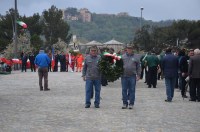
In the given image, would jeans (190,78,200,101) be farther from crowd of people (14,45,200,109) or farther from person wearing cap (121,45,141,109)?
person wearing cap (121,45,141,109)

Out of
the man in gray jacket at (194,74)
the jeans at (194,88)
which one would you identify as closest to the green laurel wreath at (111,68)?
the man in gray jacket at (194,74)

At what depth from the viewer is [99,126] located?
11070 mm

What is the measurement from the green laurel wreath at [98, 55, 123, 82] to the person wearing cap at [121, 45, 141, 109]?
18cm

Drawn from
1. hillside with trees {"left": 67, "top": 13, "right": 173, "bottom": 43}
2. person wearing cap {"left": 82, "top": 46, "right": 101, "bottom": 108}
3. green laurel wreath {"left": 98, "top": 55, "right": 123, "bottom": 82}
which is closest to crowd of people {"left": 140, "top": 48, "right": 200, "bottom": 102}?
green laurel wreath {"left": 98, "top": 55, "right": 123, "bottom": 82}

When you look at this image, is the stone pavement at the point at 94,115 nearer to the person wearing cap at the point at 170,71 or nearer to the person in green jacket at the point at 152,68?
the person wearing cap at the point at 170,71

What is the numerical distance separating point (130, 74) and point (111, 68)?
653 mm

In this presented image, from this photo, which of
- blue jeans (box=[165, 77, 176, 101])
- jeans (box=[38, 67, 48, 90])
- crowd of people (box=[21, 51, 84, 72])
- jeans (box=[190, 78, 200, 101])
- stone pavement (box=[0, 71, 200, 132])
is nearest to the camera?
stone pavement (box=[0, 71, 200, 132])

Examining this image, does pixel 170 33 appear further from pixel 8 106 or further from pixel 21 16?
pixel 8 106

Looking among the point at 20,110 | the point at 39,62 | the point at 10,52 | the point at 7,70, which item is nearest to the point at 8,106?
the point at 20,110

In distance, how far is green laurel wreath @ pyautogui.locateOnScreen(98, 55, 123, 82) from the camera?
588 inches

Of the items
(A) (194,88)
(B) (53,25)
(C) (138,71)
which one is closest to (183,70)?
(A) (194,88)

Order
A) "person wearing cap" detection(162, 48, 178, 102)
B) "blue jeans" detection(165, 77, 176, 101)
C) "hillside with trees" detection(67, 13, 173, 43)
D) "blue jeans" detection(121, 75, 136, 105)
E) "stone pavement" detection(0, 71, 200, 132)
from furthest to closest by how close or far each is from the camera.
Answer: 1. "hillside with trees" detection(67, 13, 173, 43)
2. "person wearing cap" detection(162, 48, 178, 102)
3. "blue jeans" detection(165, 77, 176, 101)
4. "blue jeans" detection(121, 75, 136, 105)
5. "stone pavement" detection(0, 71, 200, 132)

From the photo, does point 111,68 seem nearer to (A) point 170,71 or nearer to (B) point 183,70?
(A) point 170,71

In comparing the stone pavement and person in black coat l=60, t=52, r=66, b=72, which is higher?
person in black coat l=60, t=52, r=66, b=72
